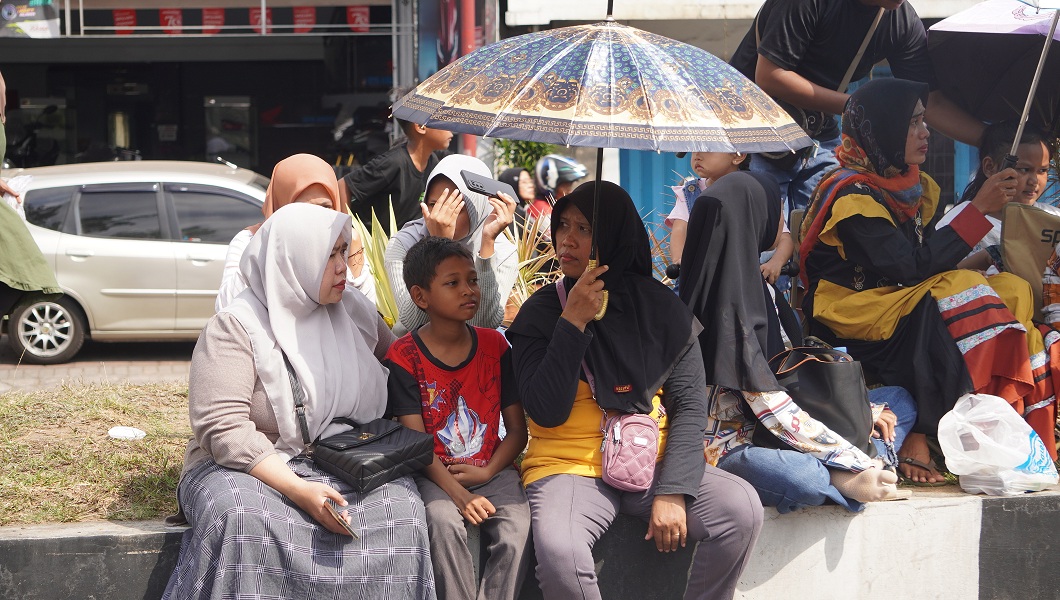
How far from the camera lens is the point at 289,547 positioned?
3.19m

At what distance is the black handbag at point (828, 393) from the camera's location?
3.89 metres

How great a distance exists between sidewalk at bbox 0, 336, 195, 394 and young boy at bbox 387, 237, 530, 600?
4.58 m

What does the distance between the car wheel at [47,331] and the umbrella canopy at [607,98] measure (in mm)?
6141

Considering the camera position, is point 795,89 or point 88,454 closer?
point 88,454

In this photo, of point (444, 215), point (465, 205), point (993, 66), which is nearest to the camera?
point (444, 215)

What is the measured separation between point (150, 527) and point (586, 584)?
1.48 metres

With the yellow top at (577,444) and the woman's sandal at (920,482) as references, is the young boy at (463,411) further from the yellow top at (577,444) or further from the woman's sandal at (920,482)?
the woman's sandal at (920,482)

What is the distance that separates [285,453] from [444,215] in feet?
3.79

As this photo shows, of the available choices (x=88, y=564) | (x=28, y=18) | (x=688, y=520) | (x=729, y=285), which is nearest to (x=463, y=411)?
(x=688, y=520)

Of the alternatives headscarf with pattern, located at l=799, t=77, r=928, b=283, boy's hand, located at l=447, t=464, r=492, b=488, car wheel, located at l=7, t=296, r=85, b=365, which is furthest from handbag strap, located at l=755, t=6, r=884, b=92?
car wheel, located at l=7, t=296, r=85, b=365

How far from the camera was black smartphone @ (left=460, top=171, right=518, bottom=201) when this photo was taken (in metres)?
4.14

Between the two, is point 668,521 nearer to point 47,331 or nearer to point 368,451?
point 368,451

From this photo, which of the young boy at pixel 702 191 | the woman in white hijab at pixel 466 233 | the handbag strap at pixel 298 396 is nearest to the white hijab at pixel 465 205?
the woman in white hijab at pixel 466 233

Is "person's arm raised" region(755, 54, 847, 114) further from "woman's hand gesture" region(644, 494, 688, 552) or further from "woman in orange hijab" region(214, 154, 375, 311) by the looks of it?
"woman's hand gesture" region(644, 494, 688, 552)
